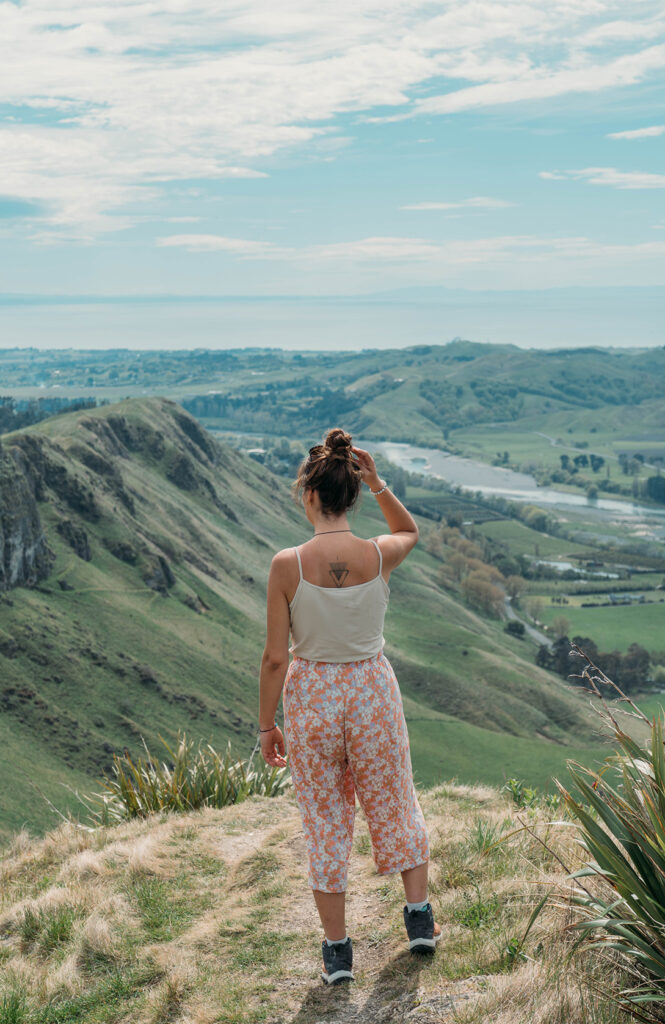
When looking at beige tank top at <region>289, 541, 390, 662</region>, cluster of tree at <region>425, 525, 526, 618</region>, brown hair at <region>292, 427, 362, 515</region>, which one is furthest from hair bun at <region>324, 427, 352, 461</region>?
cluster of tree at <region>425, 525, 526, 618</region>

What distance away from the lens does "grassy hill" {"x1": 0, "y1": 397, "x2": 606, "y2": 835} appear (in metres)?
57.1

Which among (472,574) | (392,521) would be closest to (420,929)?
(392,521)

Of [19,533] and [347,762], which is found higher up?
[347,762]

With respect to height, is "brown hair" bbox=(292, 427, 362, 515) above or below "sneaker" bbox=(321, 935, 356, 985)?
above

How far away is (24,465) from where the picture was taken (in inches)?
3088

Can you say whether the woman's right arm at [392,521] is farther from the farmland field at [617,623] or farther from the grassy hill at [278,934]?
the farmland field at [617,623]

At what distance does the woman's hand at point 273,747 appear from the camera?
18.8 feet

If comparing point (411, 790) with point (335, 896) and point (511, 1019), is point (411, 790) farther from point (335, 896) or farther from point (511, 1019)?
point (511, 1019)

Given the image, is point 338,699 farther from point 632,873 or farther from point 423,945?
point 632,873

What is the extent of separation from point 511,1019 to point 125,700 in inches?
2427

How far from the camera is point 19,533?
69500mm

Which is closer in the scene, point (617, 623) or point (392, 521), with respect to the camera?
point (392, 521)

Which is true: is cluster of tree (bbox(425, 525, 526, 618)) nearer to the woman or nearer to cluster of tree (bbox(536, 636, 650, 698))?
cluster of tree (bbox(536, 636, 650, 698))

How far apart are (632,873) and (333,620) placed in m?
2.28
